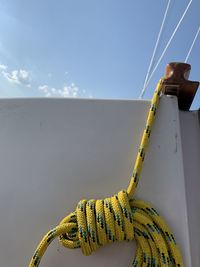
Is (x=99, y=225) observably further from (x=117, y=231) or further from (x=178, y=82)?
(x=178, y=82)

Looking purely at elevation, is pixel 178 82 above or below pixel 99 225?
above

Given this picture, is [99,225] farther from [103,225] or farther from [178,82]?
[178,82]

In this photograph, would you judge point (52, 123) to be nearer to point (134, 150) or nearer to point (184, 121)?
point (134, 150)

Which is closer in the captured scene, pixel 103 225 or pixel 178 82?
pixel 103 225

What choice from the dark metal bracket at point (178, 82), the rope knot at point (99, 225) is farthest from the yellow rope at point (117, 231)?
the dark metal bracket at point (178, 82)

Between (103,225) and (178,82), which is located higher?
(178,82)

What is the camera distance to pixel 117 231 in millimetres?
658

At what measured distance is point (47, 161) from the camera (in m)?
0.81

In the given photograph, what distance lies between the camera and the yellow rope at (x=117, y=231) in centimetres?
66

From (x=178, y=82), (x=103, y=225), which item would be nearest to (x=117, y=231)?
(x=103, y=225)

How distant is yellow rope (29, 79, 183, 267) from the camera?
658 millimetres

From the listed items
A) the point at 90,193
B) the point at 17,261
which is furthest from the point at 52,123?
the point at 17,261

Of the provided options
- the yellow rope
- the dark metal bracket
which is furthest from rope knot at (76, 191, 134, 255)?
the dark metal bracket

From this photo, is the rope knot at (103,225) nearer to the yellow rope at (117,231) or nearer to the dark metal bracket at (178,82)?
the yellow rope at (117,231)
